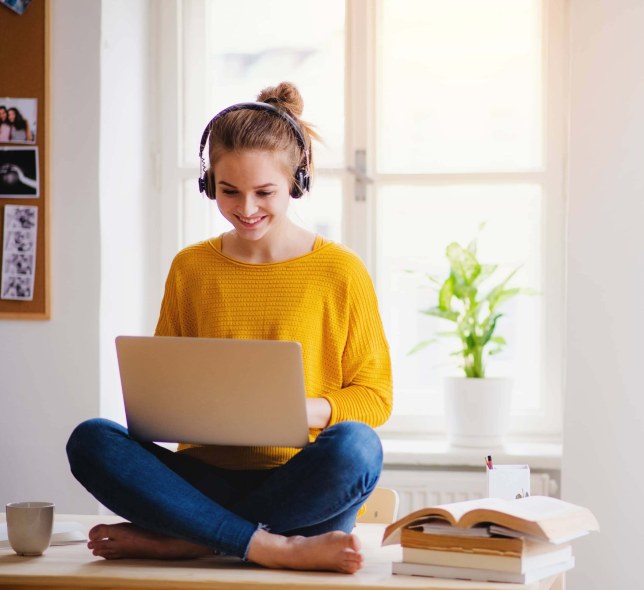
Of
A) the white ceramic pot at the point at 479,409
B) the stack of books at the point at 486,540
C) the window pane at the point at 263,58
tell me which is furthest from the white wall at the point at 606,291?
the stack of books at the point at 486,540

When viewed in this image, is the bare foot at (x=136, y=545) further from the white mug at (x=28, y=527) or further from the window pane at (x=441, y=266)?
the window pane at (x=441, y=266)

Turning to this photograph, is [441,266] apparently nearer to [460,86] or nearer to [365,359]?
[460,86]

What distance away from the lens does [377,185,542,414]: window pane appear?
2.84m

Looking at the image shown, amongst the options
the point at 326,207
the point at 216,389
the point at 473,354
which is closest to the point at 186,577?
the point at 216,389

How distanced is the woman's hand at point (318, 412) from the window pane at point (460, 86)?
132 centimetres

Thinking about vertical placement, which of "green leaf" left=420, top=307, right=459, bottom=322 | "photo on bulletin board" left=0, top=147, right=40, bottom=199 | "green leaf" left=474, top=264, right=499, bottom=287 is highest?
"photo on bulletin board" left=0, top=147, right=40, bottom=199

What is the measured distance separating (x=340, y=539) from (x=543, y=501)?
35 cm

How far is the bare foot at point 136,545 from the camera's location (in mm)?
1548

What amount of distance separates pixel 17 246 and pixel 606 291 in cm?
148

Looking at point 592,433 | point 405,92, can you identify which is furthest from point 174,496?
point 405,92

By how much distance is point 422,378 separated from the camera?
2887mm

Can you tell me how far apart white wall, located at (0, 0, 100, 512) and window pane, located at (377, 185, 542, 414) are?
2.76 ft

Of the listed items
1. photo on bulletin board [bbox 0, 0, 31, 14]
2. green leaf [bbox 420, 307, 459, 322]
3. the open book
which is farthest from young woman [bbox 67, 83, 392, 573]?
photo on bulletin board [bbox 0, 0, 31, 14]

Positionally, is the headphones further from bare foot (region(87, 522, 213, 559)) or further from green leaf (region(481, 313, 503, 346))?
green leaf (region(481, 313, 503, 346))
